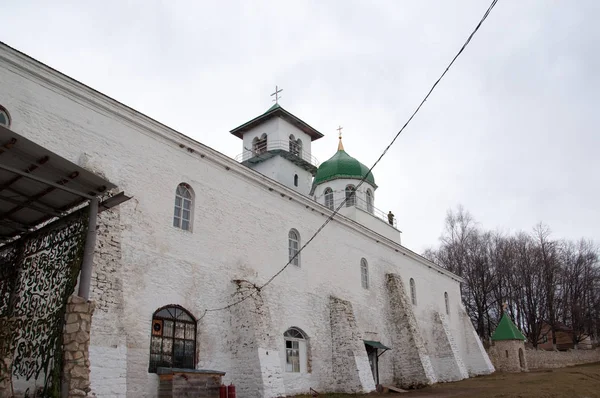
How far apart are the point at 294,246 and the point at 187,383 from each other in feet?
25.5

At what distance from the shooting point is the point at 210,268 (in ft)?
48.6

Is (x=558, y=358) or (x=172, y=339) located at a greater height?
(x=172, y=339)

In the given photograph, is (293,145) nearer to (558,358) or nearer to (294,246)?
(294,246)

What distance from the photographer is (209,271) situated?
1474 centimetres

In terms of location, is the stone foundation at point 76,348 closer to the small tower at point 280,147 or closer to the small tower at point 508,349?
the small tower at point 280,147

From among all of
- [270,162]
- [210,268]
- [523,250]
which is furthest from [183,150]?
[523,250]

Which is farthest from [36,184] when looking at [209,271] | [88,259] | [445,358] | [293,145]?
[445,358]

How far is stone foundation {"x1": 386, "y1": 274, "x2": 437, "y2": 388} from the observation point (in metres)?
22.3

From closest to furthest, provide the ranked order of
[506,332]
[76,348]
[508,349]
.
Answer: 1. [76,348]
2. [508,349]
3. [506,332]

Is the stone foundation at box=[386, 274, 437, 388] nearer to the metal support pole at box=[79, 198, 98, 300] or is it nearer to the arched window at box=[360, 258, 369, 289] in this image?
the arched window at box=[360, 258, 369, 289]

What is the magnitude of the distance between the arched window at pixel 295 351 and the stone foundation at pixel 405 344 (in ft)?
22.2

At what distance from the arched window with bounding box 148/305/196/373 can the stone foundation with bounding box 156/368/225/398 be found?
1.67ft

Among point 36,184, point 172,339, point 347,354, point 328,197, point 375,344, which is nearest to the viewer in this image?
point 36,184

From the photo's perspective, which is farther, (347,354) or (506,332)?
(506,332)
